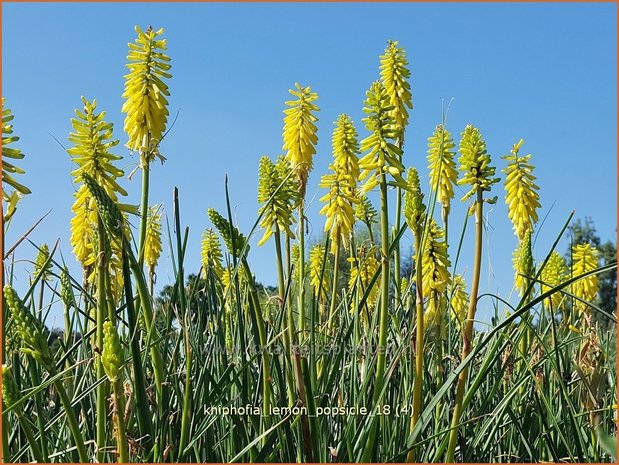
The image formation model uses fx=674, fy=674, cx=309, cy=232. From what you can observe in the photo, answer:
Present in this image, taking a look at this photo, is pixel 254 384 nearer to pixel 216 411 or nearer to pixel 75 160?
pixel 216 411

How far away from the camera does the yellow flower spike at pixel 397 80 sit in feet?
14.2

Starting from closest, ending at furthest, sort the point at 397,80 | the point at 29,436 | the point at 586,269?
the point at 29,436 < the point at 397,80 < the point at 586,269

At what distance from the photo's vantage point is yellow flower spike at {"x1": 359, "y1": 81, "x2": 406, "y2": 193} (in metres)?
2.48

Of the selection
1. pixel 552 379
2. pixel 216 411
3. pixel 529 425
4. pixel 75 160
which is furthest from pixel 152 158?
pixel 552 379

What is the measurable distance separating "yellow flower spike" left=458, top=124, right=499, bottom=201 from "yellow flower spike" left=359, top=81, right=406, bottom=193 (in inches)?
→ 9.1

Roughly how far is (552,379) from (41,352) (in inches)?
109

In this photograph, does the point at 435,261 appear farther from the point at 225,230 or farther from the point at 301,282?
the point at 225,230

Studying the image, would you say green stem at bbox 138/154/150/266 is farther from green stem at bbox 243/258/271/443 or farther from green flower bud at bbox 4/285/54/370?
green flower bud at bbox 4/285/54/370

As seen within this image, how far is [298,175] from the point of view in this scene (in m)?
3.60

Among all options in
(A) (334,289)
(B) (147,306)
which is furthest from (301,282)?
(B) (147,306)

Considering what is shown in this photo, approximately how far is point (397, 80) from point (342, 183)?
100 cm

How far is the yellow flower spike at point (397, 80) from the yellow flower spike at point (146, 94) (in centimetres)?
176

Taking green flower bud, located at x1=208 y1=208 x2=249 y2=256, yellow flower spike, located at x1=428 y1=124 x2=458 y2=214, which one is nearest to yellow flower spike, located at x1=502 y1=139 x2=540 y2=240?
yellow flower spike, located at x1=428 y1=124 x2=458 y2=214

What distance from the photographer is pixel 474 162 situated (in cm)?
238
